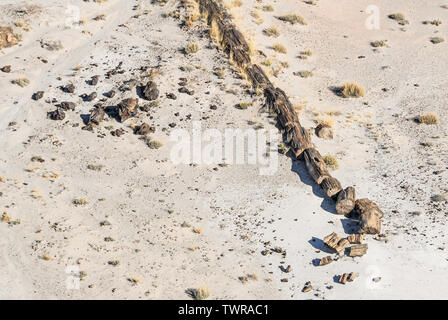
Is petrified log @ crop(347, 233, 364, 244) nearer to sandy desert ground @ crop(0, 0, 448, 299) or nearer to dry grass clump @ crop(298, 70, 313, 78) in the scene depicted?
sandy desert ground @ crop(0, 0, 448, 299)

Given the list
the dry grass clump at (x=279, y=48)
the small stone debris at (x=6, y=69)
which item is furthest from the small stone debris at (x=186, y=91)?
the small stone debris at (x=6, y=69)

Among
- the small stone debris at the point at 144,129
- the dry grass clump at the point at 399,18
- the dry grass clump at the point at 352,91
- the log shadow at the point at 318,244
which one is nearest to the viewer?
the log shadow at the point at 318,244

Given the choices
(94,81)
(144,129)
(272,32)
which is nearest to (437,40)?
(272,32)

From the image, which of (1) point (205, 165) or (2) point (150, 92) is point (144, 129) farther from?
(1) point (205, 165)

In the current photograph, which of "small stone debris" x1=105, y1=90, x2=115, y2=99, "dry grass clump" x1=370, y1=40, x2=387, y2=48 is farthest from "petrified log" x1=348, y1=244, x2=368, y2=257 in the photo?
"dry grass clump" x1=370, y1=40, x2=387, y2=48

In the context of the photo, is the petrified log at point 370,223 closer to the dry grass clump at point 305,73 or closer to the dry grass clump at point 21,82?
the dry grass clump at point 305,73

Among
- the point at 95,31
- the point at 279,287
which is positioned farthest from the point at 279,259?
the point at 95,31

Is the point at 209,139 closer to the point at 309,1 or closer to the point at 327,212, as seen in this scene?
the point at 327,212
